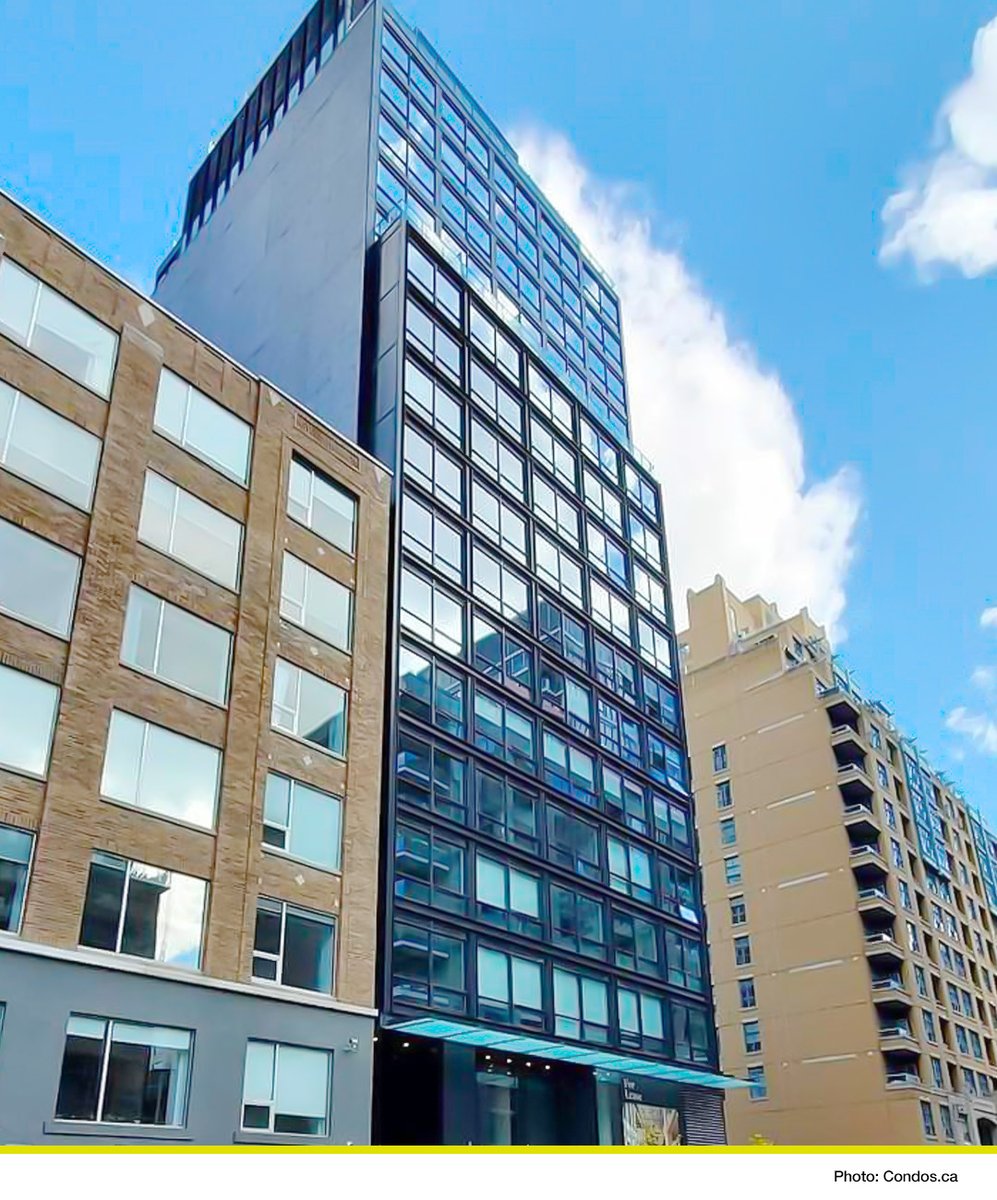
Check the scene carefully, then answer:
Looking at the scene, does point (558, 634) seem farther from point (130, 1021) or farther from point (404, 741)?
point (130, 1021)

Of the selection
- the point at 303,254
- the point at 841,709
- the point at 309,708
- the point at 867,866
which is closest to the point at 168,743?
the point at 309,708

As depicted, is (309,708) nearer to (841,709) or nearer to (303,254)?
(303,254)

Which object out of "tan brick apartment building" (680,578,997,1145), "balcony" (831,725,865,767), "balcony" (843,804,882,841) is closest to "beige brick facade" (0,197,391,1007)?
"tan brick apartment building" (680,578,997,1145)

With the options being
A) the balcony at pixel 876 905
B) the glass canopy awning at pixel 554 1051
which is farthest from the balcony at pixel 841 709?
the glass canopy awning at pixel 554 1051

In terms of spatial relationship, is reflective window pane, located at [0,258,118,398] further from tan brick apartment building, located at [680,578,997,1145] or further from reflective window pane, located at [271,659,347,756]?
tan brick apartment building, located at [680,578,997,1145]

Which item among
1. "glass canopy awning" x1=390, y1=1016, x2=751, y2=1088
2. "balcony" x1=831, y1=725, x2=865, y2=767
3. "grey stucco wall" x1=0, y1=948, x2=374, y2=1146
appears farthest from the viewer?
"balcony" x1=831, y1=725, x2=865, y2=767

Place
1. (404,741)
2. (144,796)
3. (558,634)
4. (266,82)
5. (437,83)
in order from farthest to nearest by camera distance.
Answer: (266,82)
(437,83)
(558,634)
(404,741)
(144,796)

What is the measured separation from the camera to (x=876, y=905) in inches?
2329

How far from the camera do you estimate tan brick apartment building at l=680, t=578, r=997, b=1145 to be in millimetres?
56812

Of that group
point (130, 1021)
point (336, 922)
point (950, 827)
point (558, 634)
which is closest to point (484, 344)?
point (558, 634)

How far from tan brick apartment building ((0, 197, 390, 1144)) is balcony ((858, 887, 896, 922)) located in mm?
38115

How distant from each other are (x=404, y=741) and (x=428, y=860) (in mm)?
3408

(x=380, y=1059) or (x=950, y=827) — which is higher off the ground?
(x=950, y=827)

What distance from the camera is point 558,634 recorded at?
40.8 metres
